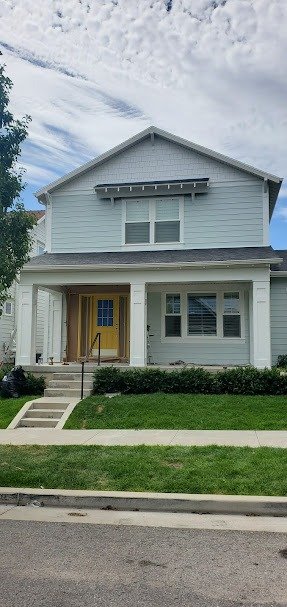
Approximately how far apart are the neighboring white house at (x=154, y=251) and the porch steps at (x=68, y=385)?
139 centimetres

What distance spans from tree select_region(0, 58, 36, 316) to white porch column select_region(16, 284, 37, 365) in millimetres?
6797

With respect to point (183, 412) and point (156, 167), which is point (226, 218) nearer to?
point (156, 167)

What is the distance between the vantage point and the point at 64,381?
1371cm

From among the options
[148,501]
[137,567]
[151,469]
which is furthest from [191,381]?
[137,567]

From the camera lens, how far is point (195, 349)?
1644 centimetres

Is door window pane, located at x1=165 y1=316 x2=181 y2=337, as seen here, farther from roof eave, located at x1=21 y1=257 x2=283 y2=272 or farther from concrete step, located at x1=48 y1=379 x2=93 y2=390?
concrete step, located at x1=48 y1=379 x2=93 y2=390

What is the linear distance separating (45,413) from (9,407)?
968 mm

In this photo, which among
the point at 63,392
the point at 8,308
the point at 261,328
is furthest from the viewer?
the point at 8,308

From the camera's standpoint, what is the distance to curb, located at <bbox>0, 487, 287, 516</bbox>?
583 cm

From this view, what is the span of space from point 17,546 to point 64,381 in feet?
29.0

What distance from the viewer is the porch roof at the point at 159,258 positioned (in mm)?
14375

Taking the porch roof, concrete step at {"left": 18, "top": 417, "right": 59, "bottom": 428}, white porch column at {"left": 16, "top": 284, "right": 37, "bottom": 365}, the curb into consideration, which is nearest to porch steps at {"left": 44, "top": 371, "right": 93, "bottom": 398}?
white porch column at {"left": 16, "top": 284, "right": 37, "bottom": 365}

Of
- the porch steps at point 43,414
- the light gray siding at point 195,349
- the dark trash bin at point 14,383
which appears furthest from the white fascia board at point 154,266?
the porch steps at point 43,414

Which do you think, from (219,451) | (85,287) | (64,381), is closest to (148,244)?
(85,287)
